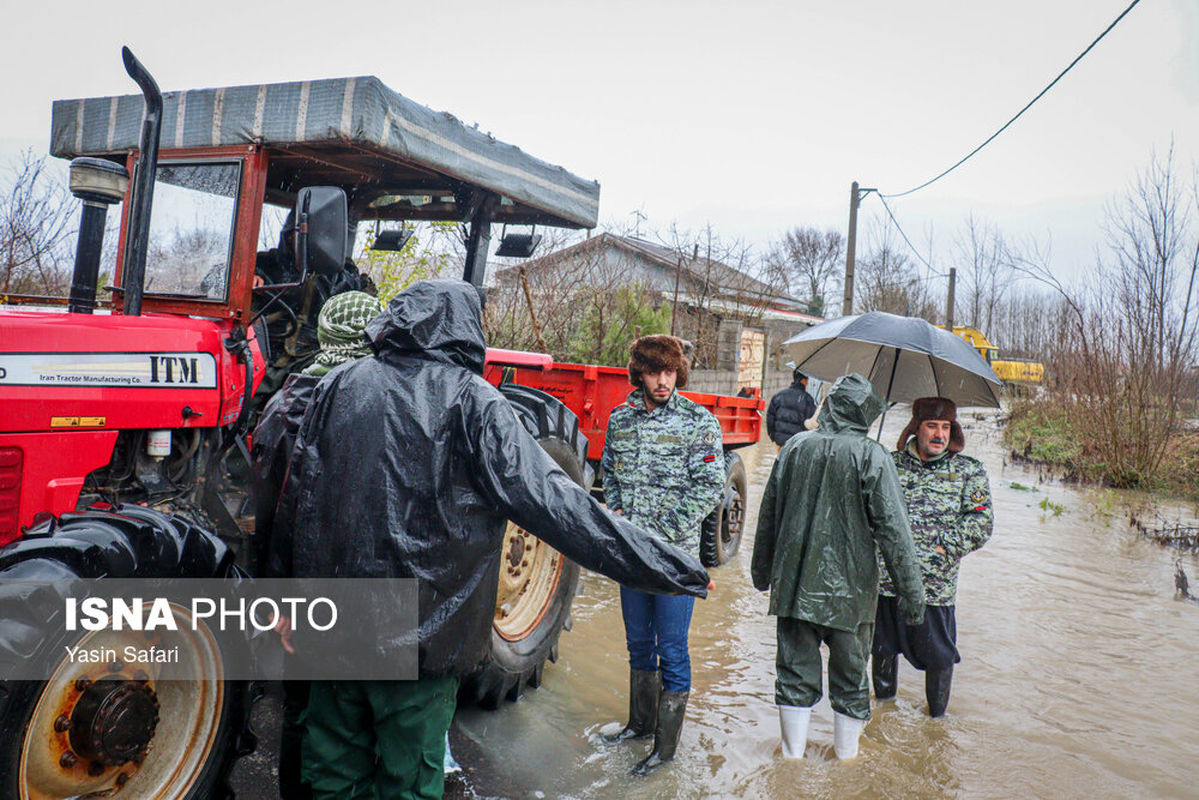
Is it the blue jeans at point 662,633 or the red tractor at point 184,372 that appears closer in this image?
the red tractor at point 184,372

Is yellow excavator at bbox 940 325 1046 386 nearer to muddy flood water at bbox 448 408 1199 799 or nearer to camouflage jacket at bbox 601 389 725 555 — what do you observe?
muddy flood water at bbox 448 408 1199 799

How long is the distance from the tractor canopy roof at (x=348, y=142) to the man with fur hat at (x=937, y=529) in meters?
2.24

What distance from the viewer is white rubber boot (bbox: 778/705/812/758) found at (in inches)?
145

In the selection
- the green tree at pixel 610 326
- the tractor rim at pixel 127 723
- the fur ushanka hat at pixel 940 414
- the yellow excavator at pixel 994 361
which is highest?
the yellow excavator at pixel 994 361

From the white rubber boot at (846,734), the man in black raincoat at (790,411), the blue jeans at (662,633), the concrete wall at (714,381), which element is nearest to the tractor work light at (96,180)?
the blue jeans at (662,633)

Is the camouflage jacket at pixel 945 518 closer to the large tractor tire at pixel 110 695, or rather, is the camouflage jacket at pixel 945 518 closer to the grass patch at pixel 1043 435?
the large tractor tire at pixel 110 695

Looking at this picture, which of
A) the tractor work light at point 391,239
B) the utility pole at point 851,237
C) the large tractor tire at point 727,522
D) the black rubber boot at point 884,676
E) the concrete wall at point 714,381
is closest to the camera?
the black rubber boot at point 884,676

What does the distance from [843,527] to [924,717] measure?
1.44 metres

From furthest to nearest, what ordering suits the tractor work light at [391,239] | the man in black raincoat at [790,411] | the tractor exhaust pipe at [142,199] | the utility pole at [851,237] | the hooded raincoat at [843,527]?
the utility pole at [851,237]
the man in black raincoat at [790,411]
the tractor work light at [391,239]
the hooded raincoat at [843,527]
the tractor exhaust pipe at [142,199]

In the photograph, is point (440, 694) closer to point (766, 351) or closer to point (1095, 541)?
point (1095, 541)

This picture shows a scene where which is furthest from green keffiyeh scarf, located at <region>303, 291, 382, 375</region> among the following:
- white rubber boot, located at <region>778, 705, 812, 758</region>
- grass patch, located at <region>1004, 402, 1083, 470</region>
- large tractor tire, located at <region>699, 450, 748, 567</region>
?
grass patch, located at <region>1004, 402, 1083, 470</region>

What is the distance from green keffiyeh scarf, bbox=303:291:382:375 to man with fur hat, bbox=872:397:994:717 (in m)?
A: 2.67

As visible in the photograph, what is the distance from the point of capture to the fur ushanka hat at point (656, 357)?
374 centimetres

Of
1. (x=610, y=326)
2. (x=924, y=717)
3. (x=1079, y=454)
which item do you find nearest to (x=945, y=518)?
(x=924, y=717)
